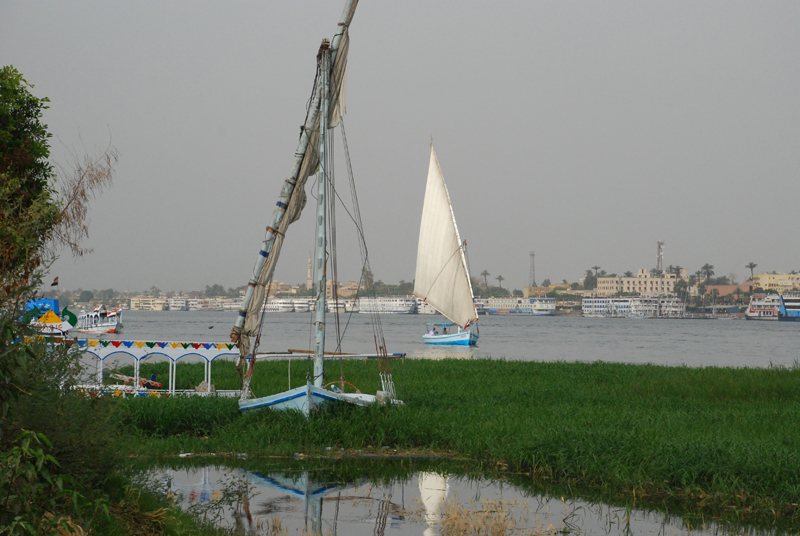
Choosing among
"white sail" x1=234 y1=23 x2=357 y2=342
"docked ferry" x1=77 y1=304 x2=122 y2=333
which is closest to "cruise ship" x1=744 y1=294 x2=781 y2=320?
"docked ferry" x1=77 y1=304 x2=122 y2=333

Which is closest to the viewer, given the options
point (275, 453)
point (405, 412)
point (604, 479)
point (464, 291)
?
point (604, 479)

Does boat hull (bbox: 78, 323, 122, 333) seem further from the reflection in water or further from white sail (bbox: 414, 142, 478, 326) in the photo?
the reflection in water

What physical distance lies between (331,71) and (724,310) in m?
202

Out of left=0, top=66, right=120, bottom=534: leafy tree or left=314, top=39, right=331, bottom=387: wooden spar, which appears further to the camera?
left=314, top=39, right=331, bottom=387: wooden spar

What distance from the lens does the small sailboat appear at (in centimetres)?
3806

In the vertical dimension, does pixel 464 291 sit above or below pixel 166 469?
above

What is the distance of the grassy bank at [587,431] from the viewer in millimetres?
10281

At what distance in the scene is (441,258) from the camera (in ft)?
127

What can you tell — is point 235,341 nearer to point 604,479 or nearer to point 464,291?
point 604,479

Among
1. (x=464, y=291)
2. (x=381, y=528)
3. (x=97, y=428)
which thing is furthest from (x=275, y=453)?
(x=464, y=291)

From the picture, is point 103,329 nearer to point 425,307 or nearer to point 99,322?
point 99,322

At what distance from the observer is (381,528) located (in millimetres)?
8883

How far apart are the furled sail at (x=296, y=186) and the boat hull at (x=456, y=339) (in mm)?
53093

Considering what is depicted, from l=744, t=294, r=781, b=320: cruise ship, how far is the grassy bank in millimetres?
168230
